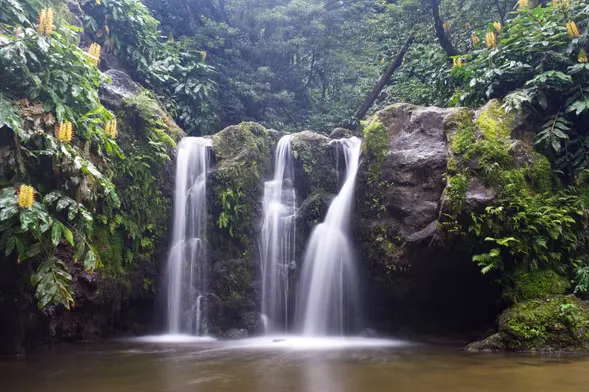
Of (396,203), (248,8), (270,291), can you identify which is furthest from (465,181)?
(248,8)

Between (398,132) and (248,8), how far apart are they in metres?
10.0

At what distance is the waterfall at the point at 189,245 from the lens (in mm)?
9203

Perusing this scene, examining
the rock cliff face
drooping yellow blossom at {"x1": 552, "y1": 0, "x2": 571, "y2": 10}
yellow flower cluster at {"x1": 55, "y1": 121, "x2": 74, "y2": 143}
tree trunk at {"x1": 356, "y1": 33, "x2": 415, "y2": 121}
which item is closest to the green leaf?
yellow flower cluster at {"x1": 55, "y1": 121, "x2": 74, "y2": 143}

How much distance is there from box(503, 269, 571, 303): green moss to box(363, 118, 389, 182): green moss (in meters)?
3.10

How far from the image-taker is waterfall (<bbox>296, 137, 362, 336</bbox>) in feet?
28.6

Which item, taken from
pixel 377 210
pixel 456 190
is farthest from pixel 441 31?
pixel 456 190

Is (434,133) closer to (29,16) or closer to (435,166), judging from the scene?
(435,166)

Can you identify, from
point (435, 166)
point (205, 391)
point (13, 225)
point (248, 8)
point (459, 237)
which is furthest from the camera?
point (248, 8)

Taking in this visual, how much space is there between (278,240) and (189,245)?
1.85 metres

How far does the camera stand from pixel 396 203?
8.36m

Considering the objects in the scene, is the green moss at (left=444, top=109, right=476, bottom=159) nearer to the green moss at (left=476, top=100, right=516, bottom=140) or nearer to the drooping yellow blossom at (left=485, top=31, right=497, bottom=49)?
the green moss at (left=476, top=100, right=516, bottom=140)

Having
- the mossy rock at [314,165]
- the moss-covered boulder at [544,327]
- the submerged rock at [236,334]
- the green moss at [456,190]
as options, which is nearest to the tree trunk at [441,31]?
the mossy rock at [314,165]

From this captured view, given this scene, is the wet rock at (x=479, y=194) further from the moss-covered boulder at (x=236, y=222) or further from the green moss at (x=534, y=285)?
the moss-covered boulder at (x=236, y=222)

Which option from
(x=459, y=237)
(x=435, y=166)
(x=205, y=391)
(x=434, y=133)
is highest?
(x=434, y=133)
